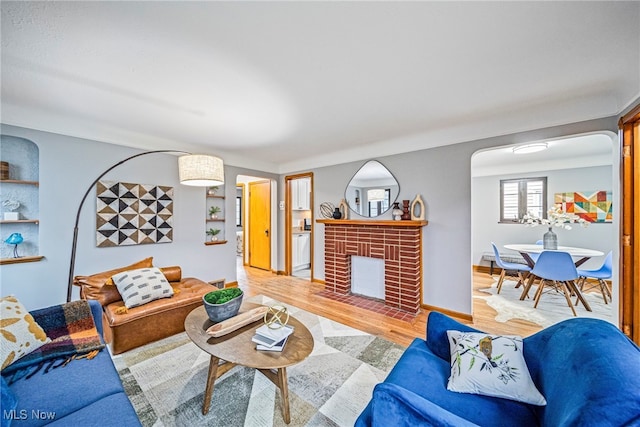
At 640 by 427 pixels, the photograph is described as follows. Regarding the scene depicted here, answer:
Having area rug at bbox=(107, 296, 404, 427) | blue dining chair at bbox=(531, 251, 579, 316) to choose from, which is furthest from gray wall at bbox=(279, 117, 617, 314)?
area rug at bbox=(107, 296, 404, 427)

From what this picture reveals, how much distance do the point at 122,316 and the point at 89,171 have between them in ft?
6.02

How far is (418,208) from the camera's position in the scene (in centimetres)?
338

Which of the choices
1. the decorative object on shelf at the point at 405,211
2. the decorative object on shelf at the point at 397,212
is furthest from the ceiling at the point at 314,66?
the decorative object on shelf at the point at 397,212

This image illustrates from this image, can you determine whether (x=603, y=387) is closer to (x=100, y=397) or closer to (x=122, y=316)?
(x=100, y=397)

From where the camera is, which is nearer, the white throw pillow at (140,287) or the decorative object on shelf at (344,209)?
the white throw pillow at (140,287)

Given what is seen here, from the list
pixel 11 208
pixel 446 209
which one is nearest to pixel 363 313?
pixel 446 209

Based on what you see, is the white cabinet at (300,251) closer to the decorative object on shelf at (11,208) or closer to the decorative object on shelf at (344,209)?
the decorative object on shelf at (344,209)

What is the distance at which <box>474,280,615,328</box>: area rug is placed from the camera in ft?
9.83

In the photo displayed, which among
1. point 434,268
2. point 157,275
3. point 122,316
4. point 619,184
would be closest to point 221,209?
point 157,275

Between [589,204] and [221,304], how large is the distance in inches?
244

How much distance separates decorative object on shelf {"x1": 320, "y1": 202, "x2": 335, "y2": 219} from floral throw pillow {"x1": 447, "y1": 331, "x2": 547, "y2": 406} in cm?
313

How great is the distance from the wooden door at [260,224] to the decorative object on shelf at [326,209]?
57.9 inches

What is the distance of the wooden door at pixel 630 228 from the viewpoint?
2053mm

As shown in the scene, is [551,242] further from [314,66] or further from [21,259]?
[21,259]
